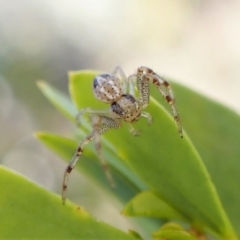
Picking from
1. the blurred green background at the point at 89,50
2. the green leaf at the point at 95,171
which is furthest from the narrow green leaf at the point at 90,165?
the blurred green background at the point at 89,50

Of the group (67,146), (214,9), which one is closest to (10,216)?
(67,146)

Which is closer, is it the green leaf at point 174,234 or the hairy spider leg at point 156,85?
the green leaf at point 174,234

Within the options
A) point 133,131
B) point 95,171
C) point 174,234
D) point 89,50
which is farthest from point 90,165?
point 89,50

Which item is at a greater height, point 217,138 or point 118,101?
point 118,101

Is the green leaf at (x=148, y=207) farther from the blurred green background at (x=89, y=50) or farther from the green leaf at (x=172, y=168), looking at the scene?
the blurred green background at (x=89, y=50)

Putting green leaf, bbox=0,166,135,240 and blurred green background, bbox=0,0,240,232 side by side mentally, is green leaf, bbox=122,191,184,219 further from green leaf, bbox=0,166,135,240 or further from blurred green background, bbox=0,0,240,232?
blurred green background, bbox=0,0,240,232

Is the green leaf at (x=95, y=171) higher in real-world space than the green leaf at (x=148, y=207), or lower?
higher

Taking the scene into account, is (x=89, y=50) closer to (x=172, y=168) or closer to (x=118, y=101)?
(x=118, y=101)
